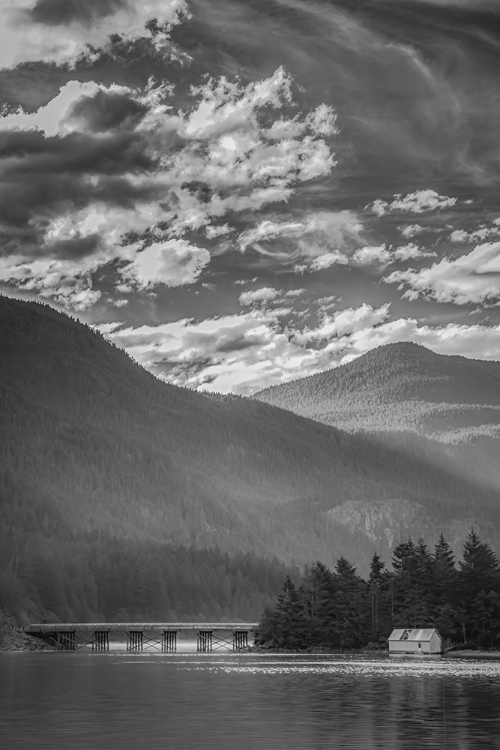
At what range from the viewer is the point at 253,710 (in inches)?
3703

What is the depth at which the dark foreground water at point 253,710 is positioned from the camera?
72.2 meters

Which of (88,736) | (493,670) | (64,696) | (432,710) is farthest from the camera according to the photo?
(493,670)

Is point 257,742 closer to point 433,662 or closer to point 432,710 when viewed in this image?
point 432,710

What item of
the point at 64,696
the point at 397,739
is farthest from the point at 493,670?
the point at 397,739

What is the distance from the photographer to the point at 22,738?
73500 mm

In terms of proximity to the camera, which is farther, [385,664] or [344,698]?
[385,664]

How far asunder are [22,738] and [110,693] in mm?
43555

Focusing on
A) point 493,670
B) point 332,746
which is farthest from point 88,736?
point 493,670

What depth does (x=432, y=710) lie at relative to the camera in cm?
9181

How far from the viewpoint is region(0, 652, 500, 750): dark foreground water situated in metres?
72.2

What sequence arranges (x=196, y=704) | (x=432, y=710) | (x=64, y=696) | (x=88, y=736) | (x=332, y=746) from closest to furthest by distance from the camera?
(x=332, y=746) < (x=88, y=736) < (x=432, y=710) < (x=196, y=704) < (x=64, y=696)

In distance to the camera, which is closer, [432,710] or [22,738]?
[22,738]

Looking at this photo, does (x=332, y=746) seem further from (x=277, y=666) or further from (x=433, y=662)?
(x=433, y=662)

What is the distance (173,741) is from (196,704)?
1128 inches
